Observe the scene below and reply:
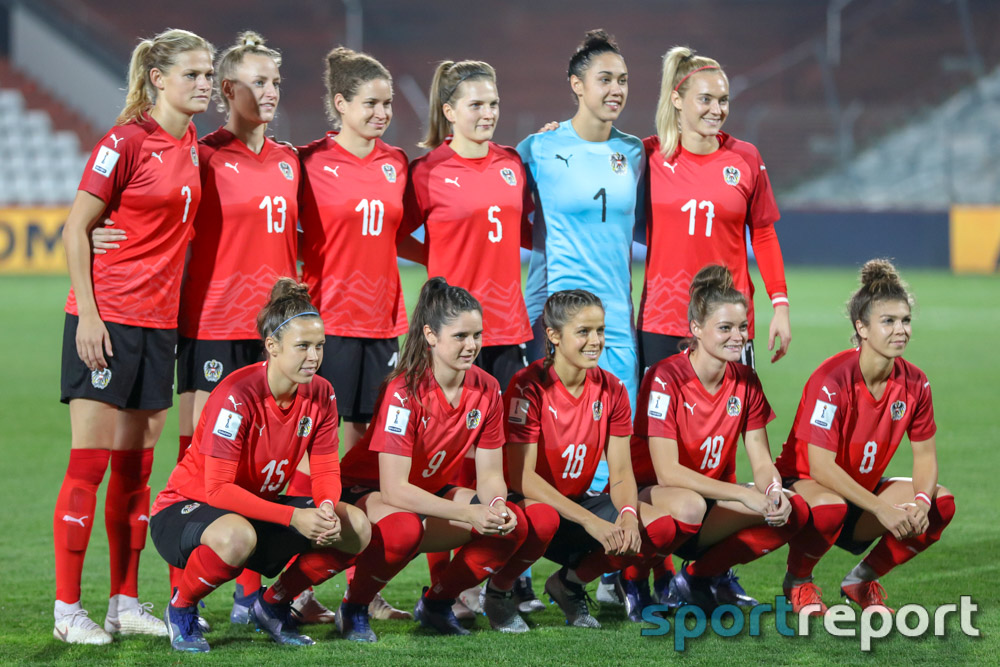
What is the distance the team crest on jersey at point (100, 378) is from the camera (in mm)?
4117

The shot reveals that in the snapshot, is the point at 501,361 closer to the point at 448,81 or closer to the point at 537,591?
the point at 537,591

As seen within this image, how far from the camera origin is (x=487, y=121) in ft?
15.3

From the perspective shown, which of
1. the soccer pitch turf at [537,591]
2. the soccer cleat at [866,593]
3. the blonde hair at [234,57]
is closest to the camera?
the soccer pitch turf at [537,591]

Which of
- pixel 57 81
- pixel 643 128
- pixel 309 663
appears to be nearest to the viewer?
pixel 309 663

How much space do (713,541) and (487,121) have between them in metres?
1.85

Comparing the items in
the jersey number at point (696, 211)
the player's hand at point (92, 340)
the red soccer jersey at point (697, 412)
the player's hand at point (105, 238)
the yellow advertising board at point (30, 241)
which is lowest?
the red soccer jersey at point (697, 412)

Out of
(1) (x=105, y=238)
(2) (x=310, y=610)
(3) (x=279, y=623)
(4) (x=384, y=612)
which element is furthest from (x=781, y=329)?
(1) (x=105, y=238)

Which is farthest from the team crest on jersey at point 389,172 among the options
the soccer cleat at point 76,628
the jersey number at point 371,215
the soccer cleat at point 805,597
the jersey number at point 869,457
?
the soccer cleat at point 805,597

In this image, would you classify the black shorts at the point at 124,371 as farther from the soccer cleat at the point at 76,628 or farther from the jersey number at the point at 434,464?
the jersey number at the point at 434,464

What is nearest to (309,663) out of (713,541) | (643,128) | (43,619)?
(43,619)

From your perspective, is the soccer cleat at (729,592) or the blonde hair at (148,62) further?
the soccer cleat at (729,592)

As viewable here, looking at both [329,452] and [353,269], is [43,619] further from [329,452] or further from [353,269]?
[353,269]

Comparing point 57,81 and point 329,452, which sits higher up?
point 57,81

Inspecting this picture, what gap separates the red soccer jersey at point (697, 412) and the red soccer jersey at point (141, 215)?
182 centimetres
